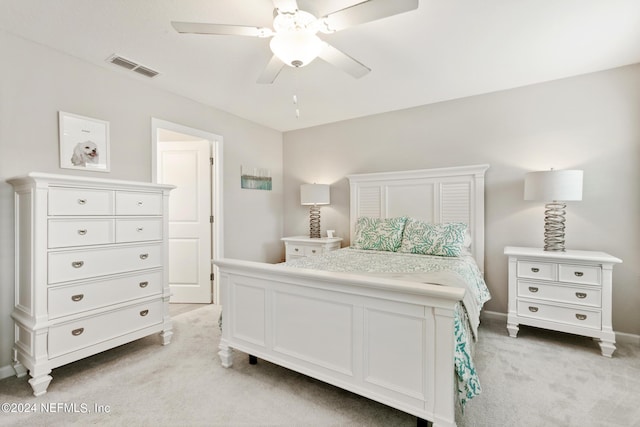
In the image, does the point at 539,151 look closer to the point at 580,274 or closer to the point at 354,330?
the point at 580,274

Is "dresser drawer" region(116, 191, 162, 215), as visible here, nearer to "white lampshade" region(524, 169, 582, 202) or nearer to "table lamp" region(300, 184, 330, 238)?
"table lamp" region(300, 184, 330, 238)

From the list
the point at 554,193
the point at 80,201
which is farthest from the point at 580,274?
the point at 80,201

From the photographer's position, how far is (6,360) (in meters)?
2.14

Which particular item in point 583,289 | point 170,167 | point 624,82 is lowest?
point 583,289

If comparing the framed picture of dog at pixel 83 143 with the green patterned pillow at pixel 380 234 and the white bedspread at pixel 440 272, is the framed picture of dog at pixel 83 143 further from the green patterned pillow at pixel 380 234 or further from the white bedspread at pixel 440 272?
the green patterned pillow at pixel 380 234

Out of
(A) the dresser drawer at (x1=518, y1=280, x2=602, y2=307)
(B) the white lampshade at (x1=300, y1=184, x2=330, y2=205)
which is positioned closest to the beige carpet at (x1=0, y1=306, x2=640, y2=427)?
(A) the dresser drawer at (x1=518, y1=280, x2=602, y2=307)

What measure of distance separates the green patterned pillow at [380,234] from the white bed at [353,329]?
1.31 m

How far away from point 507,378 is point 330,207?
2877mm

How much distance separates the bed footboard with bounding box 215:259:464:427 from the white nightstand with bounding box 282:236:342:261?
183 centimetres

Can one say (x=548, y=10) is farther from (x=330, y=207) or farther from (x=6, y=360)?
(x=6, y=360)

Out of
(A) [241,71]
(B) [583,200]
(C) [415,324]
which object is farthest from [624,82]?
(A) [241,71]

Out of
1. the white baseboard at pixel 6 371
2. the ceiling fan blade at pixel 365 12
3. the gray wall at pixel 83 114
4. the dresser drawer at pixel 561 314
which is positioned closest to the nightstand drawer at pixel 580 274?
the dresser drawer at pixel 561 314

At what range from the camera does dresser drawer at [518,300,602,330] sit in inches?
96.8

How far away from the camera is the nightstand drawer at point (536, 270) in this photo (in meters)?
2.62
